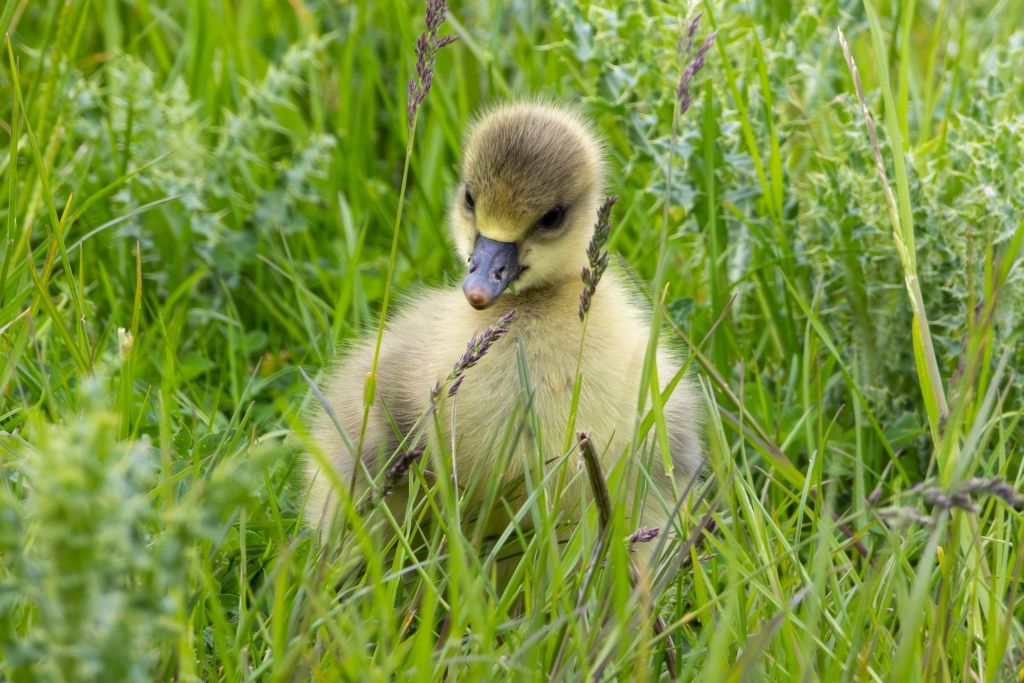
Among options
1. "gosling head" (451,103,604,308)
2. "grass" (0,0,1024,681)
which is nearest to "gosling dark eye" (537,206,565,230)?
"gosling head" (451,103,604,308)

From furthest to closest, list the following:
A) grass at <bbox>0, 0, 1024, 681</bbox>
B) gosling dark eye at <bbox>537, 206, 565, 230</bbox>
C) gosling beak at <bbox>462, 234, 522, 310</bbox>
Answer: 1. gosling dark eye at <bbox>537, 206, 565, 230</bbox>
2. gosling beak at <bbox>462, 234, 522, 310</bbox>
3. grass at <bbox>0, 0, 1024, 681</bbox>

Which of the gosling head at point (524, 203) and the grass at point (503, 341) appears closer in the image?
the grass at point (503, 341)

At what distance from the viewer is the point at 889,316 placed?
3.02 metres

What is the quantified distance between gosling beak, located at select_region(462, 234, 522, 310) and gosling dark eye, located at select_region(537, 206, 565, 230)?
3.1 inches

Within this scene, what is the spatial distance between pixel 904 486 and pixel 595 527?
3.25ft

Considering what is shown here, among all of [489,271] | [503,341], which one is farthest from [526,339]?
[489,271]

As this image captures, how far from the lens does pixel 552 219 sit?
8.17 feet

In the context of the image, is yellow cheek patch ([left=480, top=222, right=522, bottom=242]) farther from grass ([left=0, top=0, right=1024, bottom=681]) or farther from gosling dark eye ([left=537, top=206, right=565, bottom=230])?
grass ([left=0, top=0, right=1024, bottom=681])

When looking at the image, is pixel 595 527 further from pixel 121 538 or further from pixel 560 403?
pixel 121 538

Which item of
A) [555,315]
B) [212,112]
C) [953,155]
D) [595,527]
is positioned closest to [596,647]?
[595,527]

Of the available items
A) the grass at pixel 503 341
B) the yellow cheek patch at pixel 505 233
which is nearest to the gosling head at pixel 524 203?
the yellow cheek patch at pixel 505 233

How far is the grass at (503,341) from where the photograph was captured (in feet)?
5.40

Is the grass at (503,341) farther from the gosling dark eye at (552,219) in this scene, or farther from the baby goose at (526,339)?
the gosling dark eye at (552,219)

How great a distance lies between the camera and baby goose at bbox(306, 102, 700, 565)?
94.0 inches
